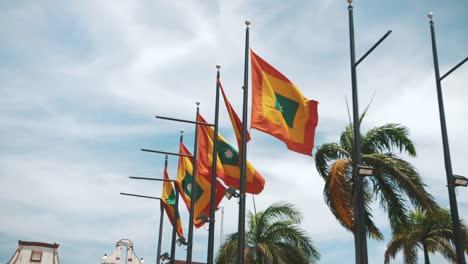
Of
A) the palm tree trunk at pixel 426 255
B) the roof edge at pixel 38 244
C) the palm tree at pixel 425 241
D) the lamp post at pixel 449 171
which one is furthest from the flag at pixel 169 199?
the roof edge at pixel 38 244

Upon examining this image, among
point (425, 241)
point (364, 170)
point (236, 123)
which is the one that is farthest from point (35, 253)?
point (364, 170)

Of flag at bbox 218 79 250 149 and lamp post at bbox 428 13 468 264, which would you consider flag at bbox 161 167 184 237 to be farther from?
lamp post at bbox 428 13 468 264

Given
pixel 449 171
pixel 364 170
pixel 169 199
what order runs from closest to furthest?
pixel 364 170, pixel 449 171, pixel 169 199

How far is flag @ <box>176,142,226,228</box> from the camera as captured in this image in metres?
23.6

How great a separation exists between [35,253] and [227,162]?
43.5 m

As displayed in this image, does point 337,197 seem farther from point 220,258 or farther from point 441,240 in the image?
point 441,240

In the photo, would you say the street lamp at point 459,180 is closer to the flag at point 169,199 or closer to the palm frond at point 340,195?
the palm frond at point 340,195

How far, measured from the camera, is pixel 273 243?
1115 inches

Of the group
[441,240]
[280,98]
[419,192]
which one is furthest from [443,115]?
[441,240]

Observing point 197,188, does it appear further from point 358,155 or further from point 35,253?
point 35,253

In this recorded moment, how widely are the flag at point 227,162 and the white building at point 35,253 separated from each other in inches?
1622

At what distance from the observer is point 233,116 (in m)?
18.4

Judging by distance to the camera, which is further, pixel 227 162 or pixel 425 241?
pixel 425 241

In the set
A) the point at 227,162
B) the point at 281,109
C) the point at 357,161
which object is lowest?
the point at 357,161
